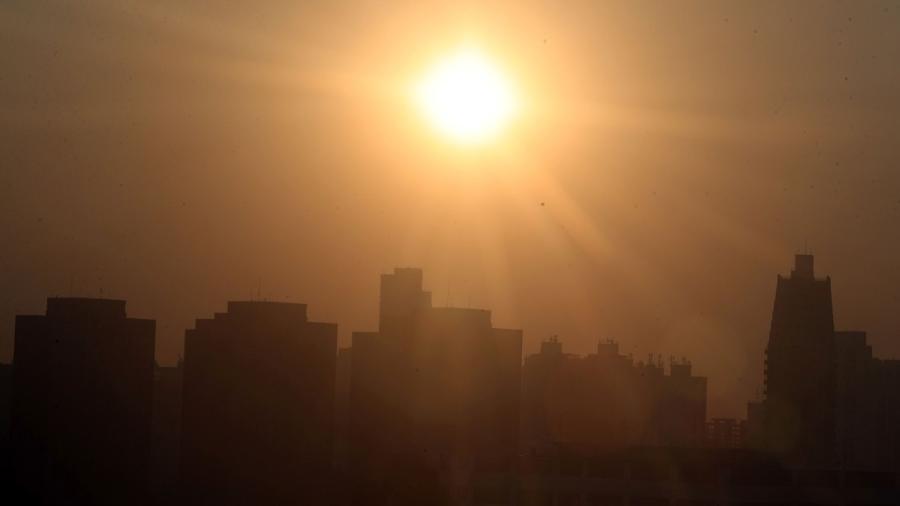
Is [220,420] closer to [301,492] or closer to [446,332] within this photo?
[301,492]

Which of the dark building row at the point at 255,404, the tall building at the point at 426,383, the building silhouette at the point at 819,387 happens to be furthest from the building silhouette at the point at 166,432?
the building silhouette at the point at 819,387

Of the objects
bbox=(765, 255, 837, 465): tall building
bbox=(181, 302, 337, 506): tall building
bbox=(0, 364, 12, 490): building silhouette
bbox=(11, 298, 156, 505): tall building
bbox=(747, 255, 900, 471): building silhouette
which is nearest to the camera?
bbox=(0, 364, 12, 490): building silhouette

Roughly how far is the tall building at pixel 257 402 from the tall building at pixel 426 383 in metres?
2.71

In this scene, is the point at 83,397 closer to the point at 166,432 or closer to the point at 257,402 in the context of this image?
the point at 166,432

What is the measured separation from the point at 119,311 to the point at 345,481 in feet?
65.6

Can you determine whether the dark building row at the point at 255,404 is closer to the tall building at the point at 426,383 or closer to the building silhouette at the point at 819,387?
the tall building at the point at 426,383

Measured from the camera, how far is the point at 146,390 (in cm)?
8325

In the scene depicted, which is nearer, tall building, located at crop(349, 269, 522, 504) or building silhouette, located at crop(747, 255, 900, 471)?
tall building, located at crop(349, 269, 522, 504)

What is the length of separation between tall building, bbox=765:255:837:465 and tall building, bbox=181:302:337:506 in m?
46.9

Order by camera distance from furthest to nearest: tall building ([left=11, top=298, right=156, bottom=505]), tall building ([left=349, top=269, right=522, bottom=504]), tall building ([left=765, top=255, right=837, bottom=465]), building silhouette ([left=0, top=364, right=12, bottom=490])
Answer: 1. tall building ([left=765, top=255, right=837, bottom=465])
2. tall building ([left=11, top=298, right=156, bottom=505])
3. building silhouette ([left=0, top=364, right=12, bottom=490])
4. tall building ([left=349, top=269, right=522, bottom=504])

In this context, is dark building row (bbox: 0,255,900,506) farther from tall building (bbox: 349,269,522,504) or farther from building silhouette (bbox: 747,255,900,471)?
building silhouette (bbox: 747,255,900,471)

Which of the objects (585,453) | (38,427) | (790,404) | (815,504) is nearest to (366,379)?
(38,427)

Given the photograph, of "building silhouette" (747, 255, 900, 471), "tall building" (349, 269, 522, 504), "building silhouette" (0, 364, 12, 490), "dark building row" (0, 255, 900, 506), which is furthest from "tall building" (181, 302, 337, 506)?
"building silhouette" (747, 255, 900, 471)

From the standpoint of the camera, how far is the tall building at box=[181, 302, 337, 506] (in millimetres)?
79500
